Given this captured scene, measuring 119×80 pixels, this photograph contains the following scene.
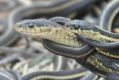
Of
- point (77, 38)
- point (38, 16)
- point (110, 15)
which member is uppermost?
point (38, 16)

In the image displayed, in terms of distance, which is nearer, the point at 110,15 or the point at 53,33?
the point at 53,33

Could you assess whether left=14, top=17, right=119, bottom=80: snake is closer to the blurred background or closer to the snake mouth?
the snake mouth

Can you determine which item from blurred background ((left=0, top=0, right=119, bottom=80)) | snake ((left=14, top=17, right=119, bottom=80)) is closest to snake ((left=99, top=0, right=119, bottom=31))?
blurred background ((left=0, top=0, right=119, bottom=80))

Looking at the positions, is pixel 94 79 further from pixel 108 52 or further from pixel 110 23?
pixel 110 23

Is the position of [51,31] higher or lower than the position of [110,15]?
lower

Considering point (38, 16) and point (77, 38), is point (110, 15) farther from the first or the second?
point (38, 16)

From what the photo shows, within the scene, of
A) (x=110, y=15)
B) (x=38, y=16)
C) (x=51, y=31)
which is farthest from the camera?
(x=38, y=16)

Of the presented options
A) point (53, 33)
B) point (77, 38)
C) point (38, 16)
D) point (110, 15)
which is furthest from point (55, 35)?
point (38, 16)

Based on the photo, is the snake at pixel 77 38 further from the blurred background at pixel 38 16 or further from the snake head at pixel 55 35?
the blurred background at pixel 38 16

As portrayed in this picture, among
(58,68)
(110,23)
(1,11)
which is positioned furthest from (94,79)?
(1,11)
